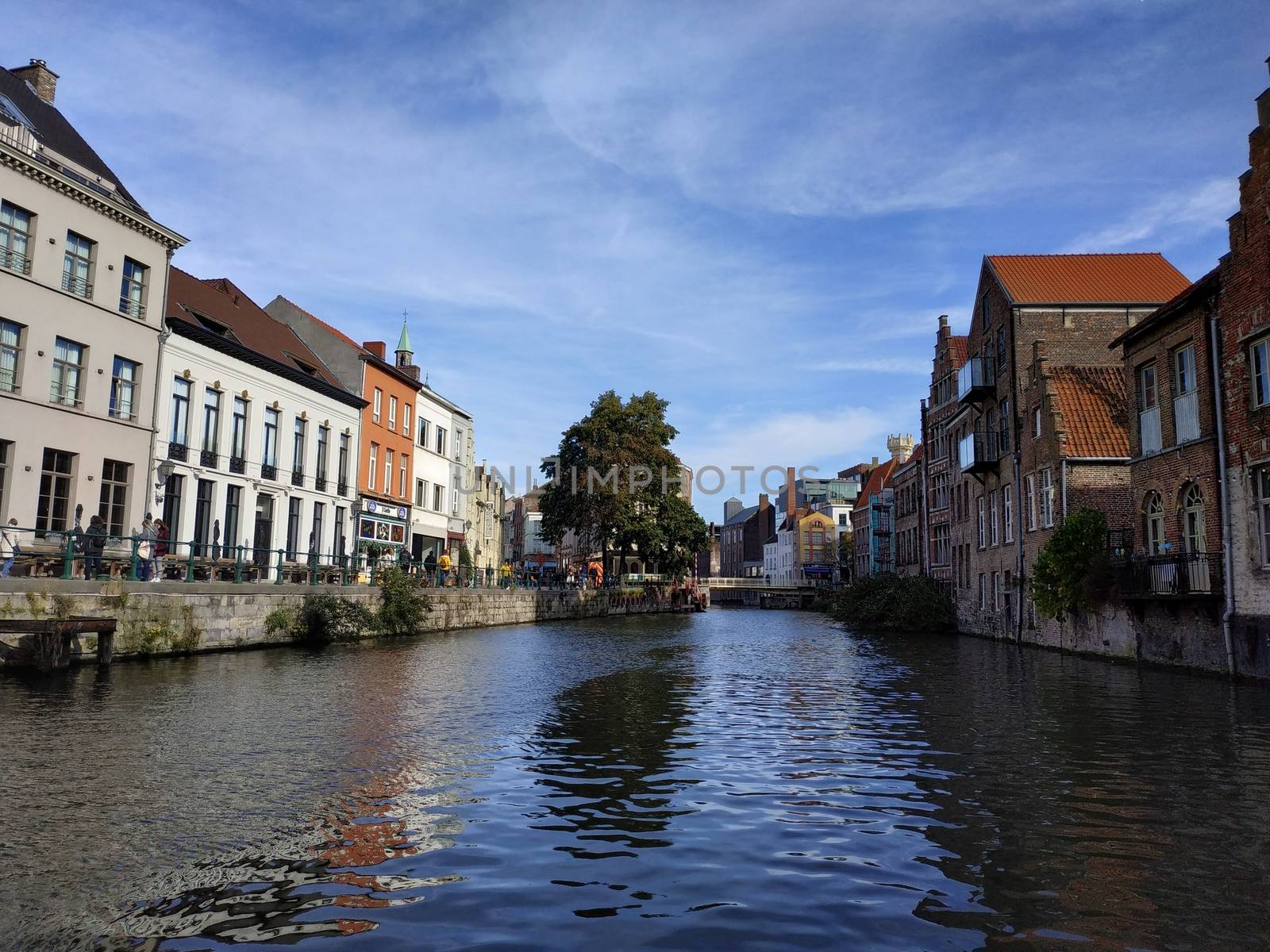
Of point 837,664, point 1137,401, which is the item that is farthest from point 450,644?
point 1137,401

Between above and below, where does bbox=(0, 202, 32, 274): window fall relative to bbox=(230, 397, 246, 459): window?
above

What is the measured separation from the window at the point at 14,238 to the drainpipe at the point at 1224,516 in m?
27.7

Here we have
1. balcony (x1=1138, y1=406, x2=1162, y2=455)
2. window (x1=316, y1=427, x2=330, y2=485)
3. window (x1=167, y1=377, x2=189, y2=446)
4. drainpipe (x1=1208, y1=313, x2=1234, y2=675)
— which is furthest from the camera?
window (x1=316, y1=427, x2=330, y2=485)

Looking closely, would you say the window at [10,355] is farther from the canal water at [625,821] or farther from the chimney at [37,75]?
the canal water at [625,821]

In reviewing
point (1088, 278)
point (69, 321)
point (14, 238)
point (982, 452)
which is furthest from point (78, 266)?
point (1088, 278)

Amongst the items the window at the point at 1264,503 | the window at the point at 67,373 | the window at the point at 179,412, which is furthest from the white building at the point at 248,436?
the window at the point at 1264,503

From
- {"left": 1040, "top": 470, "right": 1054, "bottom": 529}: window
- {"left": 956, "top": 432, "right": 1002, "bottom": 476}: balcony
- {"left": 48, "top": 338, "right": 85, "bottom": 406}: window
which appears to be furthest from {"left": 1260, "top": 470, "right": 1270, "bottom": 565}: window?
{"left": 48, "top": 338, "right": 85, "bottom": 406}: window

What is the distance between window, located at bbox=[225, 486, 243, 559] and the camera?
108 ft

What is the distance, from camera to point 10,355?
79.6 ft

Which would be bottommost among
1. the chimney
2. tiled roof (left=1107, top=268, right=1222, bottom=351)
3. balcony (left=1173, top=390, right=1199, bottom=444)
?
balcony (left=1173, top=390, right=1199, bottom=444)

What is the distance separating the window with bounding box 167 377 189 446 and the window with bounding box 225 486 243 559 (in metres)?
2.86

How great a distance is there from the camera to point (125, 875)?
18.7ft

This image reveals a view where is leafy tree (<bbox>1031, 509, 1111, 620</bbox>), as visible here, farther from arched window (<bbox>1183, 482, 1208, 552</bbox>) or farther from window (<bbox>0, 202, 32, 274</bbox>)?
window (<bbox>0, 202, 32, 274</bbox>)

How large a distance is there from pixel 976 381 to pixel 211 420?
27.3 meters
